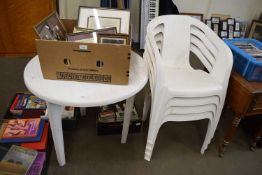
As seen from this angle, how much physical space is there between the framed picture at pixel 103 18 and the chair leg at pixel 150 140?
23.0 inches

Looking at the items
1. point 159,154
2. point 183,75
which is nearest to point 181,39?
point 183,75

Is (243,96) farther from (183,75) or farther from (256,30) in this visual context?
(256,30)

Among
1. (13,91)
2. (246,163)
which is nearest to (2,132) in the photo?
(13,91)

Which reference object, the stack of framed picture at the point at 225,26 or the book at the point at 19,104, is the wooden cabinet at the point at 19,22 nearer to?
the book at the point at 19,104

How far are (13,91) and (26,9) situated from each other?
857mm

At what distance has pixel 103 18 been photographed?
1285mm

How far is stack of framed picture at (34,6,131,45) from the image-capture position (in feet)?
3.56

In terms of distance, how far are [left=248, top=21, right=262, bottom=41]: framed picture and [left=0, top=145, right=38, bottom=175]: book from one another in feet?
9.87

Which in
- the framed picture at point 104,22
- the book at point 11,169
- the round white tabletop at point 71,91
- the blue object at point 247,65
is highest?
the framed picture at point 104,22

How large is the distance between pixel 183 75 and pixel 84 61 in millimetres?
725

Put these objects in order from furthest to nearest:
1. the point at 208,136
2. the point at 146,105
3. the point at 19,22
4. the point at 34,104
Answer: the point at 19,22, the point at 146,105, the point at 34,104, the point at 208,136

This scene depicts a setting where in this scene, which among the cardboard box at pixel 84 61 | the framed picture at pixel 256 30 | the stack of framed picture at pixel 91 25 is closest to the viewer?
the cardboard box at pixel 84 61

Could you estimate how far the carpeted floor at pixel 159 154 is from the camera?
1365 mm

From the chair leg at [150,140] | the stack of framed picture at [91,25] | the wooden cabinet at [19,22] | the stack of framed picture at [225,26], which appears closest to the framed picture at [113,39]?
the stack of framed picture at [91,25]
